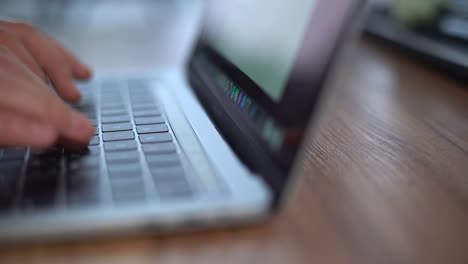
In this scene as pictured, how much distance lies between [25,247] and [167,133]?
0.18m

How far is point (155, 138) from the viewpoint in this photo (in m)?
0.43

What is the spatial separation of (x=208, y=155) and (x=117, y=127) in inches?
5.0

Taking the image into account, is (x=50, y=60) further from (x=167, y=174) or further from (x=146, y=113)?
(x=167, y=174)

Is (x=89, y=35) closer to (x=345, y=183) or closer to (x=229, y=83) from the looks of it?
(x=229, y=83)

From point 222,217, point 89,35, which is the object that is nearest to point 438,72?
point 222,217

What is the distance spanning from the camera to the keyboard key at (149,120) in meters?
0.48

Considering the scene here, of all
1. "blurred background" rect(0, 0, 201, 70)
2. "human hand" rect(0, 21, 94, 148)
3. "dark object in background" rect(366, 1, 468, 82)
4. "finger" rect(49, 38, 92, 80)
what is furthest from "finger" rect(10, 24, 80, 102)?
"dark object in background" rect(366, 1, 468, 82)

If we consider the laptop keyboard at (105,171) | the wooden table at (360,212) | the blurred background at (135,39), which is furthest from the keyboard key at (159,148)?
the blurred background at (135,39)

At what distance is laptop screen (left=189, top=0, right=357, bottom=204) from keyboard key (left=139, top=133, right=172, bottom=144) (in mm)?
50

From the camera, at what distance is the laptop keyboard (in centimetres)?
31

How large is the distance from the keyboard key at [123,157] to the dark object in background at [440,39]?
456 mm

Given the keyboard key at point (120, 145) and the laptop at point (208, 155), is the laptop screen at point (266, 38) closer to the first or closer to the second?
the laptop at point (208, 155)

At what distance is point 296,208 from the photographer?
337 millimetres

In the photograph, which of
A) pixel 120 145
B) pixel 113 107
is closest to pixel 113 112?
pixel 113 107
